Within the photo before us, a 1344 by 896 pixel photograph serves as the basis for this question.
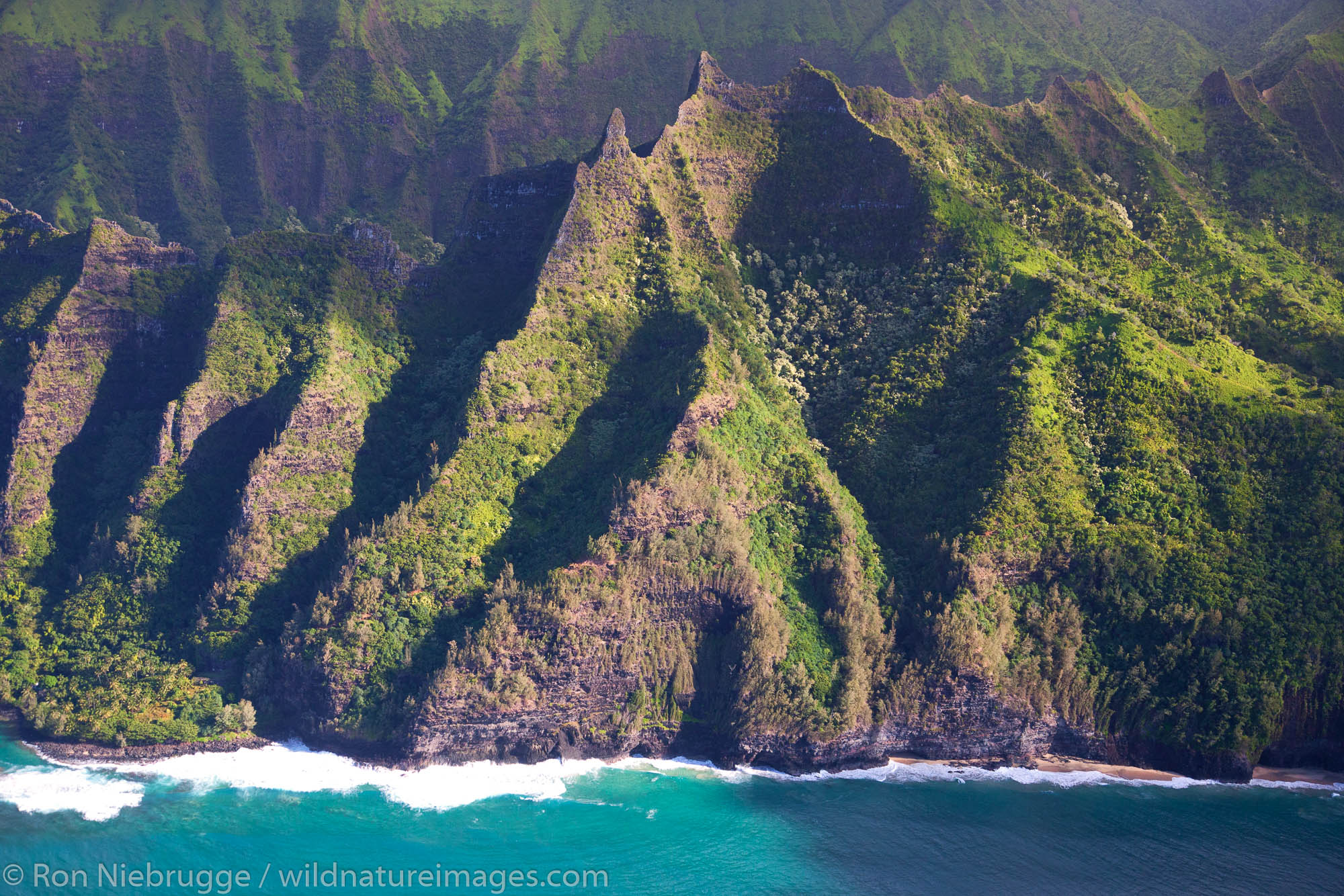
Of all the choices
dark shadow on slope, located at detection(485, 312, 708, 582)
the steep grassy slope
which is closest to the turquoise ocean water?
dark shadow on slope, located at detection(485, 312, 708, 582)

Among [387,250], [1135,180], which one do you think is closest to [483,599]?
[387,250]

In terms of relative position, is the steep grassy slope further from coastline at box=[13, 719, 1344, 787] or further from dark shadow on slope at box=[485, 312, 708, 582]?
coastline at box=[13, 719, 1344, 787]

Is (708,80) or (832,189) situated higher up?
(708,80)

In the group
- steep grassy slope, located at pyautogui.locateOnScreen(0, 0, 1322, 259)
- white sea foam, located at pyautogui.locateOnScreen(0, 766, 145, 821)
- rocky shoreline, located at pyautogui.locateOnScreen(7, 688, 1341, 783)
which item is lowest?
white sea foam, located at pyautogui.locateOnScreen(0, 766, 145, 821)

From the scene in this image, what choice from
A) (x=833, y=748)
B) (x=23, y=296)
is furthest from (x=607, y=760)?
(x=23, y=296)

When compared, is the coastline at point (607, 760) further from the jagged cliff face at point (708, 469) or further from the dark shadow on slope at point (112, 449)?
the dark shadow on slope at point (112, 449)

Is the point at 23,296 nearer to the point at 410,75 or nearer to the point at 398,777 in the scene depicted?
the point at 398,777

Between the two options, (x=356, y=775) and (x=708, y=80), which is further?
(x=708, y=80)
